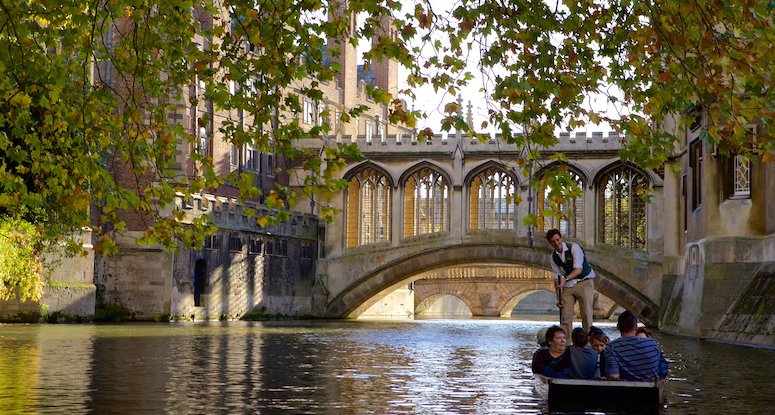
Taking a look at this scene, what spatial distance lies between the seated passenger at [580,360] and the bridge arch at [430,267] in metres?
30.7

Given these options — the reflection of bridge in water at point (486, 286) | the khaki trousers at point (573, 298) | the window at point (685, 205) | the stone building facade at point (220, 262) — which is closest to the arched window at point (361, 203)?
the stone building facade at point (220, 262)

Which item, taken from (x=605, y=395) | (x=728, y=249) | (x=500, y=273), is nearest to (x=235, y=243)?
(x=728, y=249)

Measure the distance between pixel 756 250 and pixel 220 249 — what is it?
67.0 feet

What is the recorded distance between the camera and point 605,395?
1070 centimetres

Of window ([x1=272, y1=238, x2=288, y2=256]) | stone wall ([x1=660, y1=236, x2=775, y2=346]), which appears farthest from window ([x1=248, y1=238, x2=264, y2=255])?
stone wall ([x1=660, y1=236, x2=775, y2=346])

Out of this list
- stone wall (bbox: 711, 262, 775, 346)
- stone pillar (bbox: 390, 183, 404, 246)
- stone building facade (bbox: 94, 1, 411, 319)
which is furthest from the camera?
stone pillar (bbox: 390, 183, 404, 246)

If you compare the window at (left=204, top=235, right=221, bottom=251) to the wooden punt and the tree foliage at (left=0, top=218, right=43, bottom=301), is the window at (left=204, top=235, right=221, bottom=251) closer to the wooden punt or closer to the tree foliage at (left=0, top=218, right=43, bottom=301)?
the tree foliage at (left=0, top=218, right=43, bottom=301)

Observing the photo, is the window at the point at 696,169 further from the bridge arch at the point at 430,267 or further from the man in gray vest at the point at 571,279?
the man in gray vest at the point at 571,279

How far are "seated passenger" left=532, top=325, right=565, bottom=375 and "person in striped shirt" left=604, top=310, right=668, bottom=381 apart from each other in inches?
22.4

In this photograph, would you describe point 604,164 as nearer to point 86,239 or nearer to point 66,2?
point 86,239

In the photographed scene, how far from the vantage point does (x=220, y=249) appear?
41875mm

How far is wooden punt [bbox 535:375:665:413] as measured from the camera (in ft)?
35.1

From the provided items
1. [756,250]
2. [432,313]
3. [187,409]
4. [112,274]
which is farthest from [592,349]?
[432,313]

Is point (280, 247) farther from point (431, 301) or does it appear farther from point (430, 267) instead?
point (431, 301)
